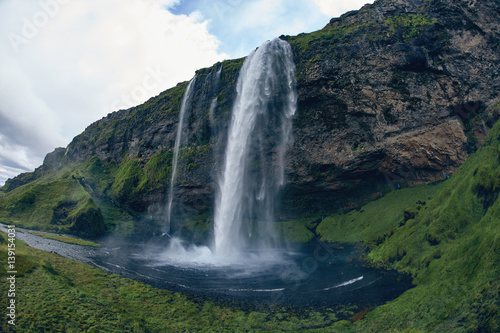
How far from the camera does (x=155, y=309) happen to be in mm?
15008

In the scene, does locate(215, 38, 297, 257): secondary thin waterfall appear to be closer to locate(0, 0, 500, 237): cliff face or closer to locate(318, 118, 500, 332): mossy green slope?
locate(0, 0, 500, 237): cliff face

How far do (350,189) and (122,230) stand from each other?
150 feet

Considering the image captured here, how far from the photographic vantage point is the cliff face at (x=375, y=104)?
3625 centimetres

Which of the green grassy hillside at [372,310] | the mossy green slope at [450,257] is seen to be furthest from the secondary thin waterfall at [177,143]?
the mossy green slope at [450,257]

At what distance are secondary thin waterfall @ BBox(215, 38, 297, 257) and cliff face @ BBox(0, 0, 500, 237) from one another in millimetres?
2267

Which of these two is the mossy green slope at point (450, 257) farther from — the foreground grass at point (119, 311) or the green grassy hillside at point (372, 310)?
the foreground grass at point (119, 311)

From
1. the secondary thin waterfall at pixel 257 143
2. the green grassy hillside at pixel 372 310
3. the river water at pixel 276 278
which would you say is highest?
the secondary thin waterfall at pixel 257 143

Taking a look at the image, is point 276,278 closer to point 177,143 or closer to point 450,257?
point 450,257

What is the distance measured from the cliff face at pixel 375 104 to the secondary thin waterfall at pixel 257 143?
2.27 m

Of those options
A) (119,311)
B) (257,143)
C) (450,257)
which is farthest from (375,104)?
(119,311)

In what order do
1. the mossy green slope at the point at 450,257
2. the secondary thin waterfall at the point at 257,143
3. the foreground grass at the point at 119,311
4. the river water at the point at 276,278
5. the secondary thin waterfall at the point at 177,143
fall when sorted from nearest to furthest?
1. the mossy green slope at the point at 450,257
2. the foreground grass at the point at 119,311
3. the river water at the point at 276,278
4. the secondary thin waterfall at the point at 257,143
5. the secondary thin waterfall at the point at 177,143

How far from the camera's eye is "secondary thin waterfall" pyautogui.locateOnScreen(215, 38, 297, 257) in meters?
42.5

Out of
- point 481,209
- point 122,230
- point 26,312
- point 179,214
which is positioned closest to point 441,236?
point 481,209

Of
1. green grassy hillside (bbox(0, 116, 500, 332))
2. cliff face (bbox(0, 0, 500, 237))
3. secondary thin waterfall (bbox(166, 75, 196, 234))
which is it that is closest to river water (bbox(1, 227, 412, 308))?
A: green grassy hillside (bbox(0, 116, 500, 332))
